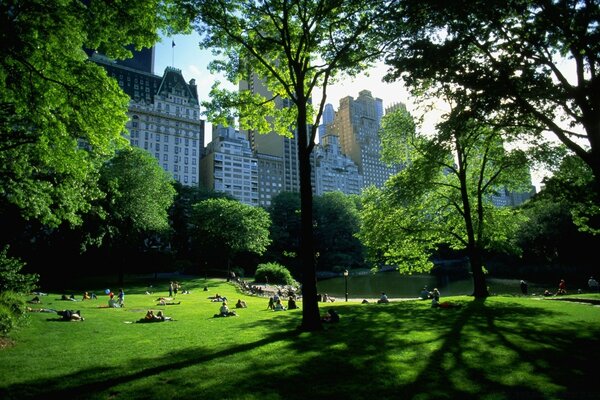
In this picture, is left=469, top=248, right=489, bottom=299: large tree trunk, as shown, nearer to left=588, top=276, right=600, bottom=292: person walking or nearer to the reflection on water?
left=588, top=276, right=600, bottom=292: person walking

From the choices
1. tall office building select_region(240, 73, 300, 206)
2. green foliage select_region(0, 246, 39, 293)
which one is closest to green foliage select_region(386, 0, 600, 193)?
green foliage select_region(0, 246, 39, 293)

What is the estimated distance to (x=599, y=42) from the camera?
12.1 metres

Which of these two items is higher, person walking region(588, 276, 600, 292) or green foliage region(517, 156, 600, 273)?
green foliage region(517, 156, 600, 273)

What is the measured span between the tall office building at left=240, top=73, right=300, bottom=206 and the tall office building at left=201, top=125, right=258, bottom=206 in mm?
8212

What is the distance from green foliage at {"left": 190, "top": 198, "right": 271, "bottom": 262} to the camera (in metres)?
59.6

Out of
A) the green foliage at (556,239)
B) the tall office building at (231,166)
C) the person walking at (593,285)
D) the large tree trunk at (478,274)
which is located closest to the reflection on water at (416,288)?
the person walking at (593,285)

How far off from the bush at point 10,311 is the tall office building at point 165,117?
99.4m

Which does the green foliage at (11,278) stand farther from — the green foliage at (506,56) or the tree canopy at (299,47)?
the green foliage at (506,56)

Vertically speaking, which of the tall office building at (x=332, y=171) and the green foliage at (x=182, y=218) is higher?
the tall office building at (x=332, y=171)

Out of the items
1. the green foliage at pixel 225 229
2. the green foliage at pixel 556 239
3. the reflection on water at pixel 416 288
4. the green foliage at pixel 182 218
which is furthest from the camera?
the green foliage at pixel 182 218

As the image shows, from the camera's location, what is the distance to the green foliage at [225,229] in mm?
59625

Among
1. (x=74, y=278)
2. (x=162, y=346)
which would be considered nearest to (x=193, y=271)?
(x=74, y=278)

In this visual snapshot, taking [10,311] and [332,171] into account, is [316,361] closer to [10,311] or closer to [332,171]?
[10,311]

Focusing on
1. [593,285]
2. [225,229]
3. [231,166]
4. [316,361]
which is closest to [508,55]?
[316,361]
